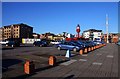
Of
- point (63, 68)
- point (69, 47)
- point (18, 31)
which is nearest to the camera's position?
point (63, 68)

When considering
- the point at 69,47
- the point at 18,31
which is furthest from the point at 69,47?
the point at 18,31

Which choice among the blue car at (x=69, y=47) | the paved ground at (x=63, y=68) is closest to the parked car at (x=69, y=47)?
the blue car at (x=69, y=47)

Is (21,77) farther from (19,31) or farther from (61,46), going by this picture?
(19,31)

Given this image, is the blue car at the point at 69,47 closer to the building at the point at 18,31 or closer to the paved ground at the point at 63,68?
the paved ground at the point at 63,68

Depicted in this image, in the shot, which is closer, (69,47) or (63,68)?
(63,68)

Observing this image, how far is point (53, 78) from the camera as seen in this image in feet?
38.7

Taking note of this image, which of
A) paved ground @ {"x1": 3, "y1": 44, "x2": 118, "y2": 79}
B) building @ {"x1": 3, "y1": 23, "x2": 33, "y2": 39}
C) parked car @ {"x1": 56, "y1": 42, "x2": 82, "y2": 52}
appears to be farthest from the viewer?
building @ {"x1": 3, "y1": 23, "x2": 33, "y2": 39}

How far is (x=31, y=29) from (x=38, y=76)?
164 m

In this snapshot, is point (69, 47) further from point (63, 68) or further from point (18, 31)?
Result: point (18, 31)

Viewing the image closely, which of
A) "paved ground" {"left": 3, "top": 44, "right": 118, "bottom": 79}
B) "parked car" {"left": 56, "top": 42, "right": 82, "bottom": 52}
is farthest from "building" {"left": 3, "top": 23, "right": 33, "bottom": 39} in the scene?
→ "paved ground" {"left": 3, "top": 44, "right": 118, "bottom": 79}

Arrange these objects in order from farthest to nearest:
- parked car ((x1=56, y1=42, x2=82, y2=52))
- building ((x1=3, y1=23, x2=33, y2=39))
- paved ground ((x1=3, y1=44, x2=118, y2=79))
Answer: building ((x1=3, y1=23, x2=33, y2=39))
parked car ((x1=56, y1=42, x2=82, y2=52))
paved ground ((x1=3, y1=44, x2=118, y2=79))

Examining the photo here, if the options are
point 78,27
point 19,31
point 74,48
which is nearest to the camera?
point 74,48

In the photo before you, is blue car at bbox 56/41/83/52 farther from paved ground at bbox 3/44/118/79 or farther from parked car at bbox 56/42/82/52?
paved ground at bbox 3/44/118/79

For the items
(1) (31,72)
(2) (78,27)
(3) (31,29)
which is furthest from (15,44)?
(3) (31,29)
